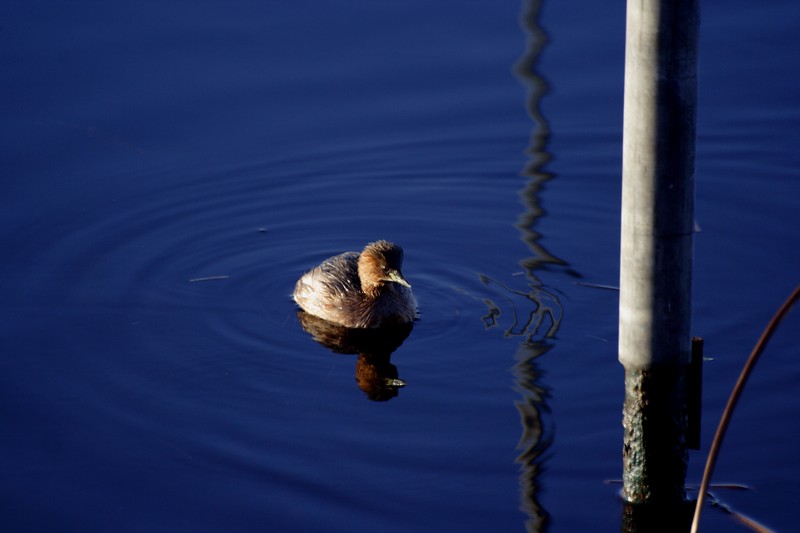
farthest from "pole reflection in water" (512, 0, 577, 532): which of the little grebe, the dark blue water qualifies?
the little grebe

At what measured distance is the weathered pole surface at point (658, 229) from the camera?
18.9 ft

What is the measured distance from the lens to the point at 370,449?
774cm

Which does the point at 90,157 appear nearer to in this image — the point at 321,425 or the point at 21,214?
the point at 21,214

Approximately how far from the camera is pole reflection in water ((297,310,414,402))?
28.5 feet

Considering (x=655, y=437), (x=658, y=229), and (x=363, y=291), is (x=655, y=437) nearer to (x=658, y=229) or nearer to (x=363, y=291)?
(x=658, y=229)

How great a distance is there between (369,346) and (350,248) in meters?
1.47

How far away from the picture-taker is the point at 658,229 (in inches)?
237

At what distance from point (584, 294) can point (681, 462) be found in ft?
10.0

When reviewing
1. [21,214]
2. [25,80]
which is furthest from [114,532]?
[25,80]

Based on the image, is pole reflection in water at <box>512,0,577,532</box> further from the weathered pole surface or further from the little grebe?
the little grebe

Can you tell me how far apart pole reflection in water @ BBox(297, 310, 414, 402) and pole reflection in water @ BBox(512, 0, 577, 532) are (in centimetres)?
85

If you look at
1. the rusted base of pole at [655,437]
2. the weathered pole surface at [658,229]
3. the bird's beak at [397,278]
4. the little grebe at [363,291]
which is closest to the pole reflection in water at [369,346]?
the little grebe at [363,291]

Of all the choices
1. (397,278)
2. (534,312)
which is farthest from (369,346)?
(534,312)

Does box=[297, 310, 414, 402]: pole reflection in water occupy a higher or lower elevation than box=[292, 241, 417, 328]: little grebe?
lower
